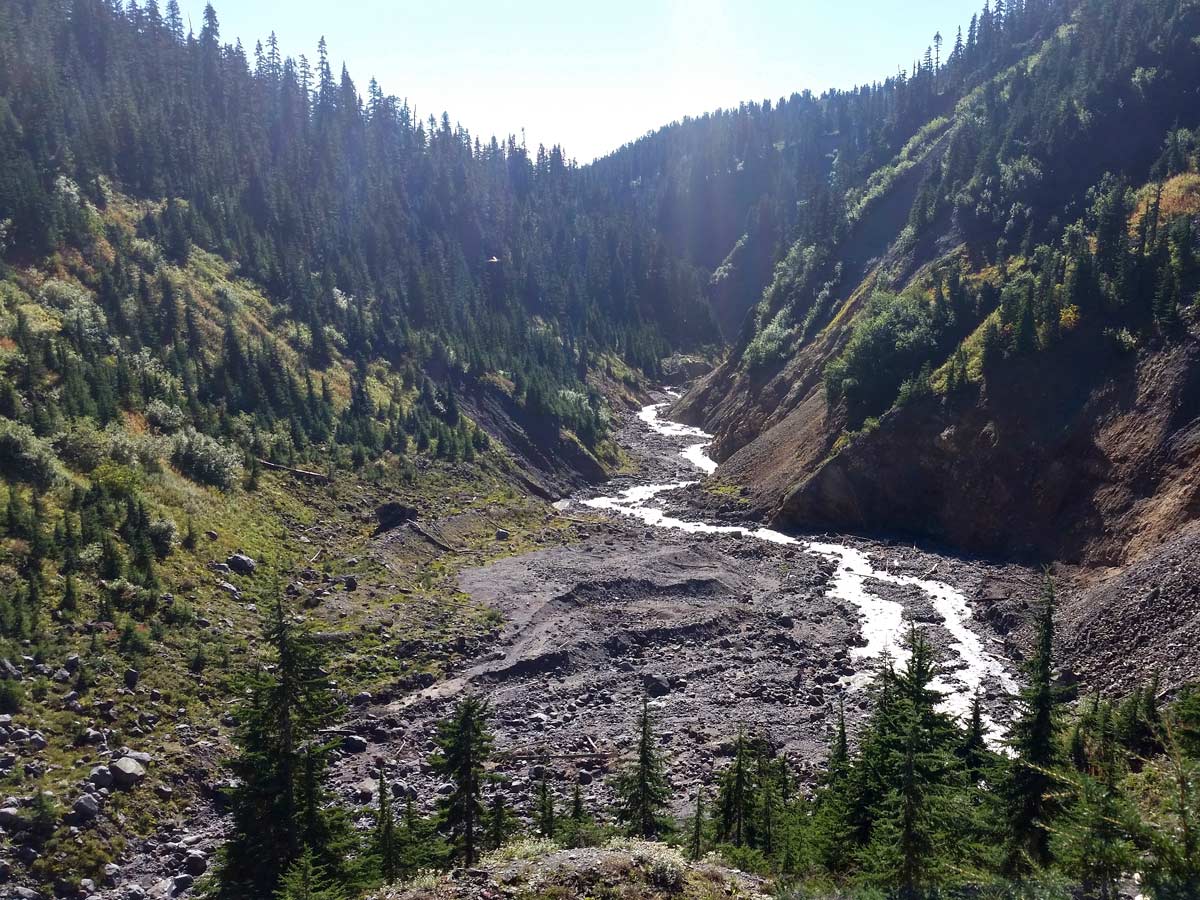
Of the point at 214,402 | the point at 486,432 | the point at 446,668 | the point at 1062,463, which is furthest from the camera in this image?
the point at 486,432

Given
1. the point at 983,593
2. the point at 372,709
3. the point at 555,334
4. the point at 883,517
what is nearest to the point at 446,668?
the point at 372,709

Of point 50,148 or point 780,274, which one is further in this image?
point 780,274

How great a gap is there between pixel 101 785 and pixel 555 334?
10857 centimetres

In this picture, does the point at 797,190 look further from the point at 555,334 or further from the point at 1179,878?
the point at 1179,878

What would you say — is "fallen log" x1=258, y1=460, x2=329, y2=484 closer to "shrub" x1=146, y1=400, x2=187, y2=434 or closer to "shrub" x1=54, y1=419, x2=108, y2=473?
"shrub" x1=146, y1=400, x2=187, y2=434

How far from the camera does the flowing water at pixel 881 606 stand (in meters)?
38.6

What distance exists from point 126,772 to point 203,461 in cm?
2762

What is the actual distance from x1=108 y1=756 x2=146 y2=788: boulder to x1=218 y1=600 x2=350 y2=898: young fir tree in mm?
8492

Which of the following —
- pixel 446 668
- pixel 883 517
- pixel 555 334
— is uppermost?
pixel 555 334

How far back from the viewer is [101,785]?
2603 cm

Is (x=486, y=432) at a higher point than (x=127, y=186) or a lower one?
lower

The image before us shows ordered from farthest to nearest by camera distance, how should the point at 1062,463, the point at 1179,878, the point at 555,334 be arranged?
the point at 555,334
the point at 1062,463
the point at 1179,878

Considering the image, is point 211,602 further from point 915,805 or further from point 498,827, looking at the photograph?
point 915,805

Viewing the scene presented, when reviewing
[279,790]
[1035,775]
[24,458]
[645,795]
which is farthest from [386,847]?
[24,458]
